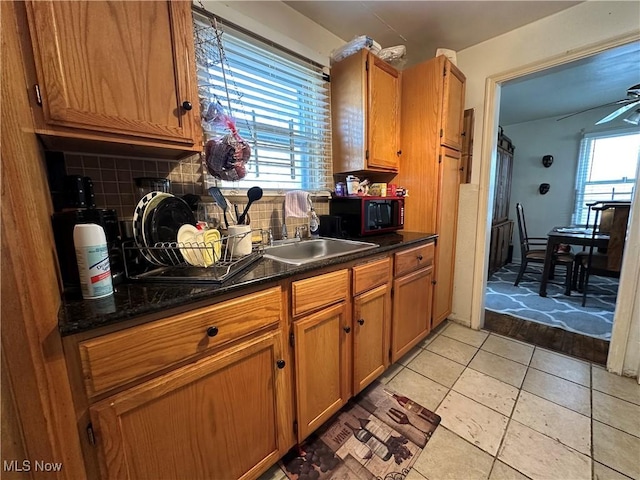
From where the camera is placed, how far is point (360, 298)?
131cm

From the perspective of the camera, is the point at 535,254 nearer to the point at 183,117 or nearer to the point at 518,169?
the point at 518,169

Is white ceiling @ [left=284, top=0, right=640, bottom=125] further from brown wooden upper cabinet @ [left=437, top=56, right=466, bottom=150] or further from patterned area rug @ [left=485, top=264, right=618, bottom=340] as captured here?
patterned area rug @ [left=485, top=264, right=618, bottom=340]

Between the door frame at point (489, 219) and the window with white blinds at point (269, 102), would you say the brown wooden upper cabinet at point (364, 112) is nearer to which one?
the window with white blinds at point (269, 102)

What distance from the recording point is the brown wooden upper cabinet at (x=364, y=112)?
1725 mm

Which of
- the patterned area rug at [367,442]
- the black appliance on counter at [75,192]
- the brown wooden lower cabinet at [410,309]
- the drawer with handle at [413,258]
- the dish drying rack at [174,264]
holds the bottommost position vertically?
the patterned area rug at [367,442]

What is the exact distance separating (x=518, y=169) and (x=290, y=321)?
209 inches

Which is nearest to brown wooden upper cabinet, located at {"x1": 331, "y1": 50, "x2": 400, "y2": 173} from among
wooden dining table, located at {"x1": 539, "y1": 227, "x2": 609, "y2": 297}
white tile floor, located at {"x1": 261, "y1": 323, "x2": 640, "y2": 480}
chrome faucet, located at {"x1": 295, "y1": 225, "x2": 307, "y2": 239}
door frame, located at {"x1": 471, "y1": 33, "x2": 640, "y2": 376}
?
chrome faucet, located at {"x1": 295, "y1": 225, "x2": 307, "y2": 239}

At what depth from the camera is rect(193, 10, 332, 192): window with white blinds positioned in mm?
1350

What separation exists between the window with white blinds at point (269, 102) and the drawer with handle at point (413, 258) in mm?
784

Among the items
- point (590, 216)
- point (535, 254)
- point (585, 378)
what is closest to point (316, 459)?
point (585, 378)

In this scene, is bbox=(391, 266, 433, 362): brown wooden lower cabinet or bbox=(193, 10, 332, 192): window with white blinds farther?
bbox=(391, 266, 433, 362): brown wooden lower cabinet

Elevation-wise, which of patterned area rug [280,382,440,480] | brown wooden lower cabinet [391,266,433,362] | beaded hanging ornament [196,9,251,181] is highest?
beaded hanging ornament [196,9,251,181]

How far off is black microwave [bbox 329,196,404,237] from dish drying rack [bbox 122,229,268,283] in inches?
37.7

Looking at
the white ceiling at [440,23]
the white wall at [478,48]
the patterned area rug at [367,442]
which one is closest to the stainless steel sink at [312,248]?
the patterned area rug at [367,442]
